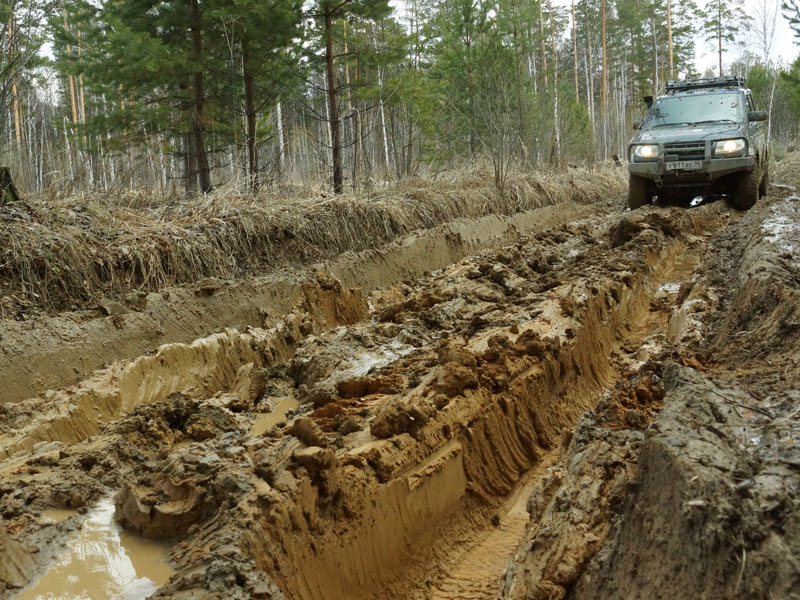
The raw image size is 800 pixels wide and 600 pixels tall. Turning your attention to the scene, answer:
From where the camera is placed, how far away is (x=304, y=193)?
10031 mm

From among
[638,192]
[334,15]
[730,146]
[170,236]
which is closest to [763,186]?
[638,192]

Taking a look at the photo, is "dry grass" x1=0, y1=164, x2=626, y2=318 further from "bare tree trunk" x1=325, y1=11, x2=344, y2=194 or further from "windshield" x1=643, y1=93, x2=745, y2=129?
"windshield" x1=643, y1=93, x2=745, y2=129

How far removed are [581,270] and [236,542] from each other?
5.43m

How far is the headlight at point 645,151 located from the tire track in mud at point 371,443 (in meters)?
4.55

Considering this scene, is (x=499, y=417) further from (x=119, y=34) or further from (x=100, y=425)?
(x=119, y=34)

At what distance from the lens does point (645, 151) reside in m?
10.8

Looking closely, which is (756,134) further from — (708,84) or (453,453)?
(453,453)

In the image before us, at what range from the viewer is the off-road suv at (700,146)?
10445 mm

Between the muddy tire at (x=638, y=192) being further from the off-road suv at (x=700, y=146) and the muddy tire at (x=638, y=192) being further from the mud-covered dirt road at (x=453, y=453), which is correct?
the mud-covered dirt road at (x=453, y=453)

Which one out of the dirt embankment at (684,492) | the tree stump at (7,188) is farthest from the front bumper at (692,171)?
the tree stump at (7,188)

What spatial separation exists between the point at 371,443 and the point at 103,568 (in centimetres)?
136

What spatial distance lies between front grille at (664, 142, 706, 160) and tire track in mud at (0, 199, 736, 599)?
4.50 metres

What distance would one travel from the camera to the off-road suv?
10445 mm

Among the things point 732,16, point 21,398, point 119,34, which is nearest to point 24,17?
point 119,34
